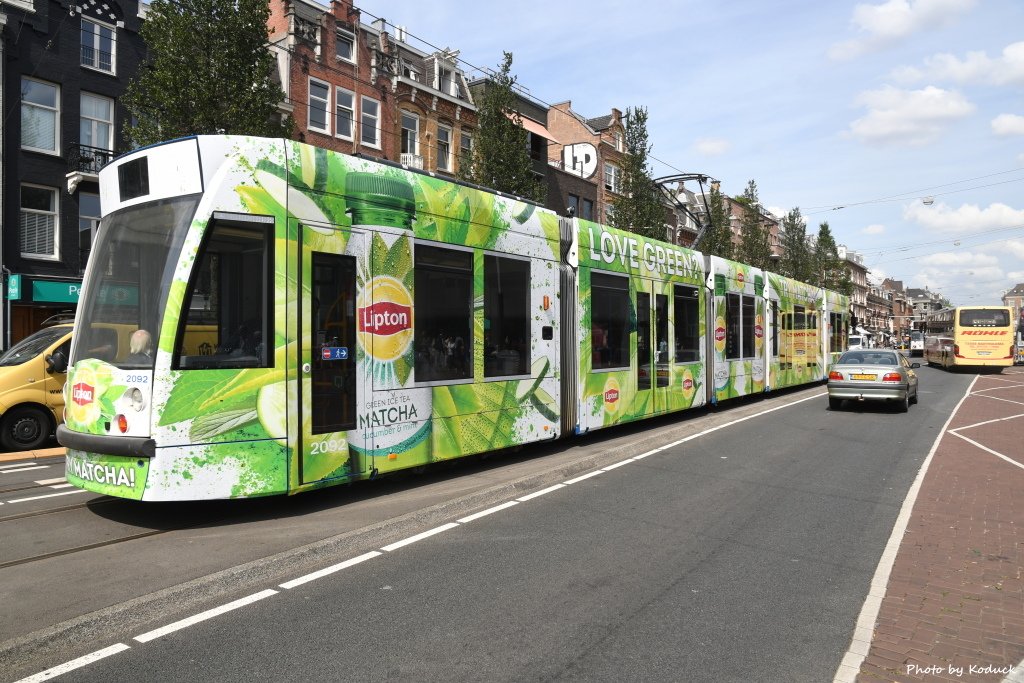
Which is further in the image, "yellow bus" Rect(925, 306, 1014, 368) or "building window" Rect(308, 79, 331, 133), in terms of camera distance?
"yellow bus" Rect(925, 306, 1014, 368)

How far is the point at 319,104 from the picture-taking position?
90.0ft

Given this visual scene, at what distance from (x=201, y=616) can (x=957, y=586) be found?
4.91 metres

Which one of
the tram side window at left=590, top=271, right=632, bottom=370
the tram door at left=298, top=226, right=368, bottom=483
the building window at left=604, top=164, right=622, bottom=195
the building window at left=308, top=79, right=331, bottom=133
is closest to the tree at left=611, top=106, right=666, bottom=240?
the building window at left=604, top=164, right=622, bottom=195

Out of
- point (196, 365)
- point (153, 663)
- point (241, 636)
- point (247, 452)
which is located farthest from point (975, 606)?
point (196, 365)

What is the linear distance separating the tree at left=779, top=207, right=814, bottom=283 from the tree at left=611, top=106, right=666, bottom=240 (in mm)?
24544

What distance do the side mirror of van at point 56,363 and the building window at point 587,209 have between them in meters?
32.6

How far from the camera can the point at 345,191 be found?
6.59 metres

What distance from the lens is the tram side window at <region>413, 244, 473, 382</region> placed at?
7367 millimetres

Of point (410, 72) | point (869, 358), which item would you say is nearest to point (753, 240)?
point (410, 72)

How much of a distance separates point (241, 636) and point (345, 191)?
4.09m

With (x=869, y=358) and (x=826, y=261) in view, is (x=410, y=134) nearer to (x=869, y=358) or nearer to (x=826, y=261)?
(x=869, y=358)

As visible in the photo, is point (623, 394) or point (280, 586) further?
point (623, 394)

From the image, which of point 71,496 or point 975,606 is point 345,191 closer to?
point 71,496

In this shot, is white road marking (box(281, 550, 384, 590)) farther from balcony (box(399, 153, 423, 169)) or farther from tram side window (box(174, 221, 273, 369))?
balcony (box(399, 153, 423, 169))
